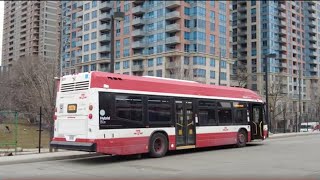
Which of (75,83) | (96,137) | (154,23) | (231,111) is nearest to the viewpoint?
(96,137)

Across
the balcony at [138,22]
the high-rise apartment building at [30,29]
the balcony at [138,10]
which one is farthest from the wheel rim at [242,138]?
the high-rise apartment building at [30,29]

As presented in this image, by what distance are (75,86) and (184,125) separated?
5485 mm

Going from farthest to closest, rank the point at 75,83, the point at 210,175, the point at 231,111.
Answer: the point at 231,111
the point at 75,83
the point at 210,175

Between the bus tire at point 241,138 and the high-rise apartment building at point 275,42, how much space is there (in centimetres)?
10410

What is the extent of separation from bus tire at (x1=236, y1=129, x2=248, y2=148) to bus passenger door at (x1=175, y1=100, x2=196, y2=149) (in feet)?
14.0

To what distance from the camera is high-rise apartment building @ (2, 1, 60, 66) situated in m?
162

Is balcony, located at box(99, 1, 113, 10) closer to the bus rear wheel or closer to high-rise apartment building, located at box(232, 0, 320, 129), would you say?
high-rise apartment building, located at box(232, 0, 320, 129)

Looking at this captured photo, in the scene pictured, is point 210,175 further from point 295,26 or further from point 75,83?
point 295,26

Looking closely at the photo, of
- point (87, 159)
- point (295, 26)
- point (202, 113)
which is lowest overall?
point (87, 159)

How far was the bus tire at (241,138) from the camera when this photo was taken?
23.0 metres

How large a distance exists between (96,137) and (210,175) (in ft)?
16.4

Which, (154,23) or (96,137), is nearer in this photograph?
(96,137)

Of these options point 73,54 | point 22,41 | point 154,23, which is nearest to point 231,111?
point 154,23

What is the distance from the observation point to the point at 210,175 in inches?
478
